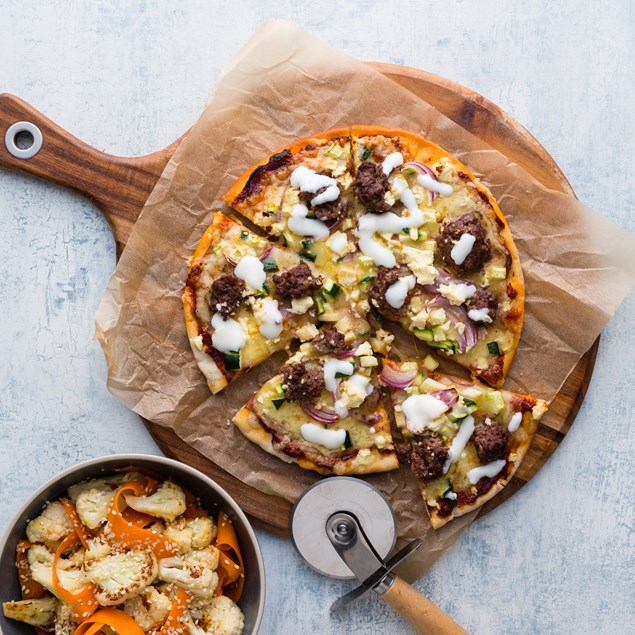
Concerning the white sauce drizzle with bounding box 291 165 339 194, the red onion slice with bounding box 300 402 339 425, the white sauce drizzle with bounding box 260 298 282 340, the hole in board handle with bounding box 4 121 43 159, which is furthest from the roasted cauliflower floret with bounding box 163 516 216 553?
the hole in board handle with bounding box 4 121 43 159

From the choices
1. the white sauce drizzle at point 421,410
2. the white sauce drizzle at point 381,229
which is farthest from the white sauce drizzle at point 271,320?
the white sauce drizzle at point 421,410

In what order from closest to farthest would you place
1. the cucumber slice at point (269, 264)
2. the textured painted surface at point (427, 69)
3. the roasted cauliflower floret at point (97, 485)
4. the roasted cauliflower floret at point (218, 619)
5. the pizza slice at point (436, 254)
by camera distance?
the roasted cauliflower floret at point (218, 619) → the roasted cauliflower floret at point (97, 485) → the pizza slice at point (436, 254) → the cucumber slice at point (269, 264) → the textured painted surface at point (427, 69)

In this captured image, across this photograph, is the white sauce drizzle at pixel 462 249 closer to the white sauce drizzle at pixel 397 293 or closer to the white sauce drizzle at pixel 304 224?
the white sauce drizzle at pixel 397 293

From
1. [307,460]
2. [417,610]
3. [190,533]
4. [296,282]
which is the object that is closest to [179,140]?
[296,282]

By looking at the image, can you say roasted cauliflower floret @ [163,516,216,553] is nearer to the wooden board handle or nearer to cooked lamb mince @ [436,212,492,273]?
the wooden board handle

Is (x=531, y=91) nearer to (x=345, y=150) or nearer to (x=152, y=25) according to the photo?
(x=345, y=150)

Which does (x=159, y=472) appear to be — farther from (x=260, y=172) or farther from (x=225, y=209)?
(x=260, y=172)

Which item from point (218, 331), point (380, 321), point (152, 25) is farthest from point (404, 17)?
point (218, 331)
